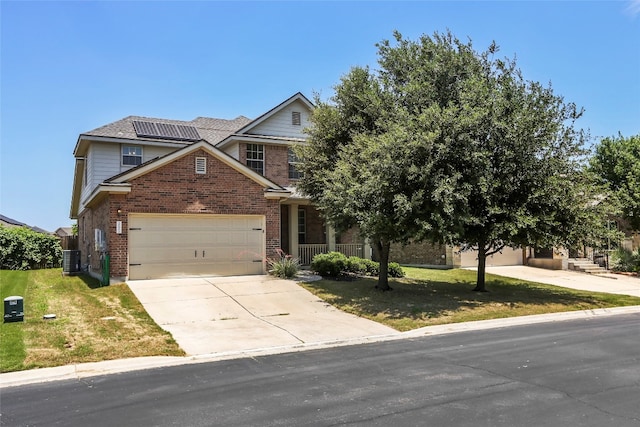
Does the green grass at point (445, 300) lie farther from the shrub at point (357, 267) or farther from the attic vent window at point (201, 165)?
the attic vent window at point (201, 165)

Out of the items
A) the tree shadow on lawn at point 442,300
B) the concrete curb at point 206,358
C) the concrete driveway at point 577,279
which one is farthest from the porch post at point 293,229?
the concrete curb at point 206,358

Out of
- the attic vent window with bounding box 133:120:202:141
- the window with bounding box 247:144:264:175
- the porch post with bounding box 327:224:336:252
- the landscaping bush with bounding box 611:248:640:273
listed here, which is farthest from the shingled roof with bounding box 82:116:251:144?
the landscaping bush with bounding box 611:248:640:273

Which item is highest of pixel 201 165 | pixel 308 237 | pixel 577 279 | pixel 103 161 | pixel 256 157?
pixel 256 157

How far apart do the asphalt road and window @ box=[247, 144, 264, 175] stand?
14356mm

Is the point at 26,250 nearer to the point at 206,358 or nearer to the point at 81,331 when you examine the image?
the point at 81,331

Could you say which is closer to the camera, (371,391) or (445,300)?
(371,391)

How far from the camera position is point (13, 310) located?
35.1ft

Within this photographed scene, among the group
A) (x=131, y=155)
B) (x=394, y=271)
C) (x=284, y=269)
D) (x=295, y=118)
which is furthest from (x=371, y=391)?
(x=295, y=118)

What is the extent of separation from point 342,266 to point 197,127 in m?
12.2

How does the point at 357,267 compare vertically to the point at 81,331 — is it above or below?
above

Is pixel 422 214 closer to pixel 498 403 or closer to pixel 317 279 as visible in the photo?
pixel 317 279

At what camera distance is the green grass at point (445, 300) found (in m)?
12.9

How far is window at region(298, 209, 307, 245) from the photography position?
23.9 m

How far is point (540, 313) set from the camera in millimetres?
13500
